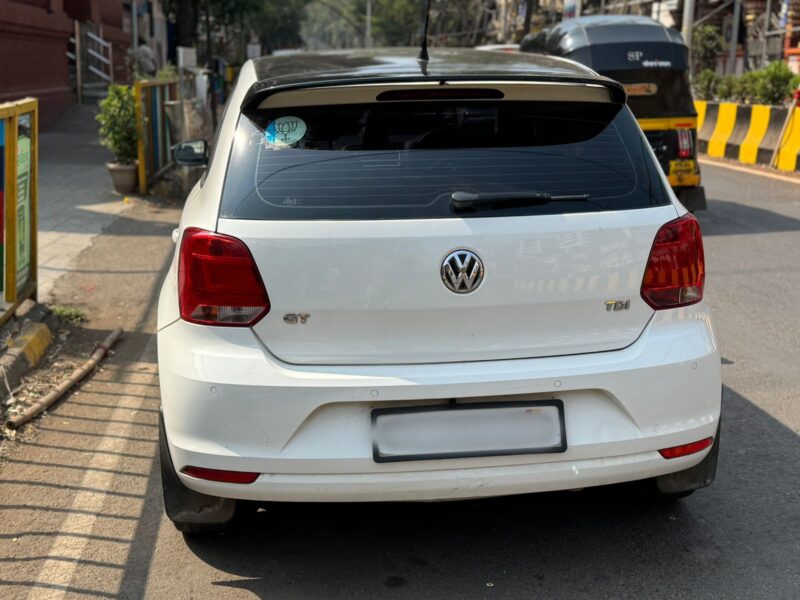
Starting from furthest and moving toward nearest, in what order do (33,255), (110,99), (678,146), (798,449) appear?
1. (110,99)
2. (678,146)
3. (33,255)
4. (798,449)

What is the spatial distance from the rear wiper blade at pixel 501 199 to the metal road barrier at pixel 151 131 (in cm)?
970

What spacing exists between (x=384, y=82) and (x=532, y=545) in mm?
1797

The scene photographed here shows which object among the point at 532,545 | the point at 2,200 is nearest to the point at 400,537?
the point at 532,545

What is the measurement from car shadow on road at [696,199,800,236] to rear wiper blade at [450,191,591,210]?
768cm

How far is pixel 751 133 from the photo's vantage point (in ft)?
54.0

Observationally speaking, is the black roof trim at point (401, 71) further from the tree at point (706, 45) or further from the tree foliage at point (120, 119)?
the tree at point (706, 45)

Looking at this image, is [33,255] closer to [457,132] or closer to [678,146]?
[457,132]

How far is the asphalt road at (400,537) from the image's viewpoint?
11.1 ft

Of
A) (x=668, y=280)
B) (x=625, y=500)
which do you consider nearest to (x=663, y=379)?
(x=668, y=280)

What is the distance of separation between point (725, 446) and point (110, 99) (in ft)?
32.4

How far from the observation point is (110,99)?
1234 centimetres

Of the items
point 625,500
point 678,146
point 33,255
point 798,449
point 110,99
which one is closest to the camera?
point 625,500

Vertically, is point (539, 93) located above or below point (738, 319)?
above

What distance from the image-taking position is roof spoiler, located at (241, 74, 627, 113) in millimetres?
3303
